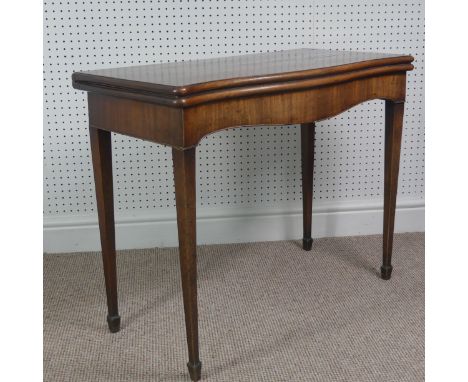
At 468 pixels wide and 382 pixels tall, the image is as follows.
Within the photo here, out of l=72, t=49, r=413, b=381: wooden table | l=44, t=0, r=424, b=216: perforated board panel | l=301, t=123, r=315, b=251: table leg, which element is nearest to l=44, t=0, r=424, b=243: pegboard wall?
l=44, t=0, r=424, b=216: perforated board panel

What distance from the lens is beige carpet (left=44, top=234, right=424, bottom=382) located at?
1947 mm

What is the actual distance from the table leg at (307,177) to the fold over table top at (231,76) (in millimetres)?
483

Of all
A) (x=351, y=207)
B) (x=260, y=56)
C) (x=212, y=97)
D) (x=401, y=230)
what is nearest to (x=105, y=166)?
(x=212, y=97)

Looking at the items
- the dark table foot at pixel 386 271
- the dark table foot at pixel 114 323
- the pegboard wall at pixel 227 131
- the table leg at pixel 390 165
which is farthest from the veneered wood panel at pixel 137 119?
the dark table foot at pixel 386 271

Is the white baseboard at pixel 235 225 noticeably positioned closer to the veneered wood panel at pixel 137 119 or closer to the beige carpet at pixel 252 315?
the beige carpet at pixel 252 315

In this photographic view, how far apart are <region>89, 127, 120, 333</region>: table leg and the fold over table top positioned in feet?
0.55

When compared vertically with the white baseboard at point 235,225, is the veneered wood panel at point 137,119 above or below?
above

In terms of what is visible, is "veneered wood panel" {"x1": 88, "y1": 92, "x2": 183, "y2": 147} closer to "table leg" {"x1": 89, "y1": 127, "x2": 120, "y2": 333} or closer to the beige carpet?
"table leg" {"x1": 89, "y1": 127, "x2": 120, "y2": 333}

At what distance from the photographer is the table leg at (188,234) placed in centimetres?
169

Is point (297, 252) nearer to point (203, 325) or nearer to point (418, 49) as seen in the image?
point (203, 325)

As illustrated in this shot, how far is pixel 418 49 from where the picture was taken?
2.83m

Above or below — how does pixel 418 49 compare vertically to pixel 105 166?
above

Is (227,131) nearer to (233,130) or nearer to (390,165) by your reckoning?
(233,130)

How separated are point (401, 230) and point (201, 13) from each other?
4.23 ft
